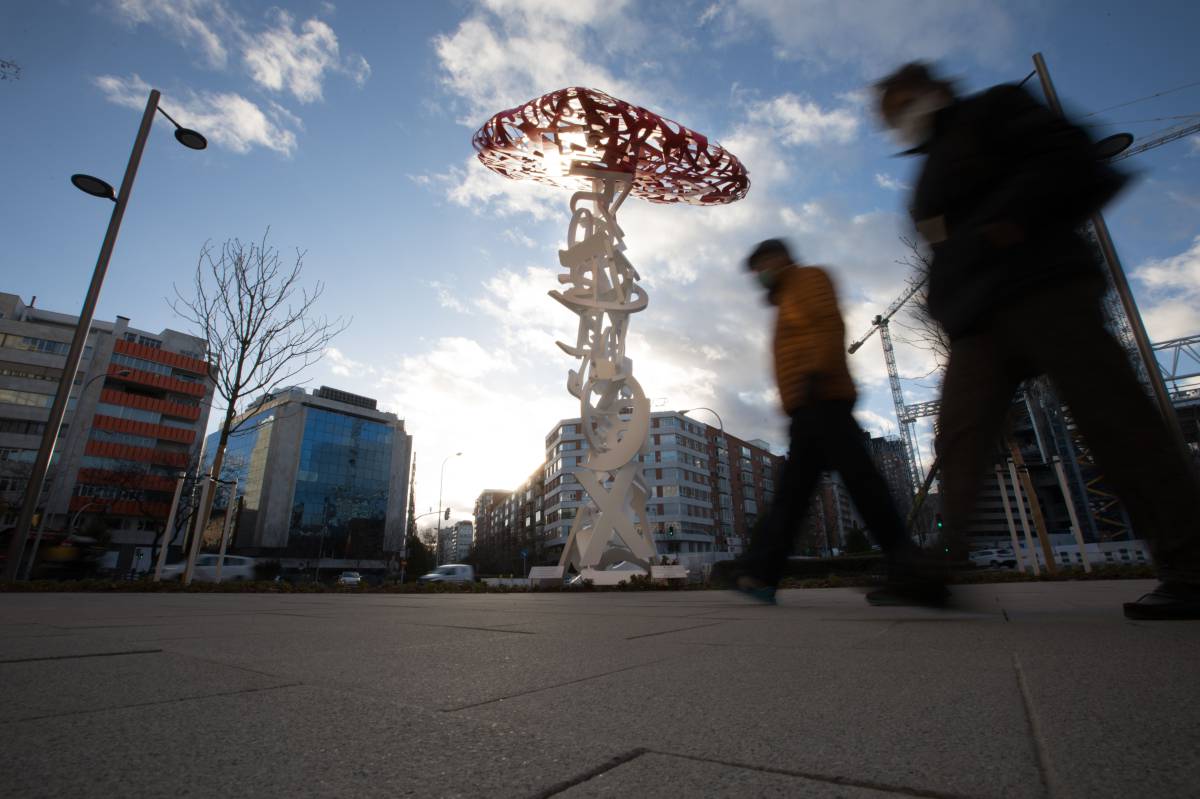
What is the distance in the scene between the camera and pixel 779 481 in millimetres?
3420

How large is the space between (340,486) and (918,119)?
8798 cm

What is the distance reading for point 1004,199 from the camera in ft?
7.07

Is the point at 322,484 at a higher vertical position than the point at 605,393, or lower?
higher

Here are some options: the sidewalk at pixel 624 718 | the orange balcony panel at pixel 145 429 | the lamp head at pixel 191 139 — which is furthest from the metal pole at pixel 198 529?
the orange balcony panel at pixel 145 429

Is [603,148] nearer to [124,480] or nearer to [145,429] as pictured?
[124,480]

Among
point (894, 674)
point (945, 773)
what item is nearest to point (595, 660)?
point (894, 674)

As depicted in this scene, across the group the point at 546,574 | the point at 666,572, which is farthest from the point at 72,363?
the point at 666,572

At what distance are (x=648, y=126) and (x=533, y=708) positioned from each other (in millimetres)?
19360

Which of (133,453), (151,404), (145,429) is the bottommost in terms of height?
(133,453)

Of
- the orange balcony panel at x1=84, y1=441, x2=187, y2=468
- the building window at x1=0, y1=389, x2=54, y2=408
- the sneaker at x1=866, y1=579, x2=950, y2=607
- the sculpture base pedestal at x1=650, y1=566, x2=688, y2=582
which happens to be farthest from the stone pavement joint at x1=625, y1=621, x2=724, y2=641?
the building window at x1=0, y1=389, x2=54, y2=408

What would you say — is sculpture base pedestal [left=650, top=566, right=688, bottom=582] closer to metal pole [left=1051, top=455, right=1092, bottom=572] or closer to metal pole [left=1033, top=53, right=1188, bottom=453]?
metal pole [left=1051, top=455, right=1092, bottom=572]

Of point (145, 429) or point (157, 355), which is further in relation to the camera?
point (157, 355)

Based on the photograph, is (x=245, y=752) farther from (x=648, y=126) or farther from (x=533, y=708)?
(x=648, y=126)

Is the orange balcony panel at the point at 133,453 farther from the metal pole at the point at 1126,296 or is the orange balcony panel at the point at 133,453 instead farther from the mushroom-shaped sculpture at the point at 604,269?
the metal pole at the point at 1126,296
